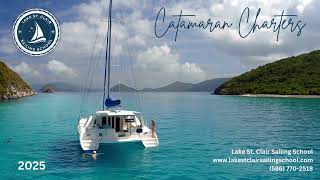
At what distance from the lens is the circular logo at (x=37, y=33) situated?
19.0 m

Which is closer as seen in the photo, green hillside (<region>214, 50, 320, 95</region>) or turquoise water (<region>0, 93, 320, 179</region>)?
turquoise water (<region>0, 93, 320, 179</region>)

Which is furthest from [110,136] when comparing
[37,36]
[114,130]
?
[37,36]

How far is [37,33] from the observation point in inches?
744

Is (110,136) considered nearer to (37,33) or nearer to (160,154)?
(160,154)

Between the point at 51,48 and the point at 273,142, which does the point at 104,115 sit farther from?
the point at 273,142

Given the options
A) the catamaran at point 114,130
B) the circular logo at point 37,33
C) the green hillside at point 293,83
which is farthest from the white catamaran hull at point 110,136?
the green hillside at point 293,83

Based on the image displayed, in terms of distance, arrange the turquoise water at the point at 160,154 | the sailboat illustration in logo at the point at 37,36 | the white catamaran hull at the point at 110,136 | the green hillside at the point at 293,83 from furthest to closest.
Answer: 1. the green hillside at the point at 293,83
2. the white catamaran hull at the point at 110,136
3. the turquoise water at the point at 160,154
4. the sailboat illustration in logo at the point at 37,36

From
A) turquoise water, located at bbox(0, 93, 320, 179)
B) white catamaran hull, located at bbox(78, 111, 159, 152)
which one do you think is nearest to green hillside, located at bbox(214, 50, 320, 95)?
turquoise water, located at bbox(0, 93, 320, 179)

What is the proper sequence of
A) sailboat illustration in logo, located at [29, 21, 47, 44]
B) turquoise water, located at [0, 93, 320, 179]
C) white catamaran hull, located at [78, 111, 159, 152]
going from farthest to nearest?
white catamaran hull, located at [78, 111, 159, 152], turquoise water, located at [0, 93, 320, 179], sailboat illustration in logo, located at [29, 21, 47, 44]

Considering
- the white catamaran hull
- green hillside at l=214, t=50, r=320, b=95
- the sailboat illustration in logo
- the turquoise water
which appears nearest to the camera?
the sailboat illustration in logo

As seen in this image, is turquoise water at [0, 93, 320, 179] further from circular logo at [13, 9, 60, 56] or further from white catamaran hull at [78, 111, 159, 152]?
circular logo at [13, 9, 60, 56]

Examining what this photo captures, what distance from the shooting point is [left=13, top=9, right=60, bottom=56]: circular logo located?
62.3ft

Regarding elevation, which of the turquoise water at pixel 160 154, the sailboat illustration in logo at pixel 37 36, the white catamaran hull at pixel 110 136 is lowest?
the turquoise water at pixel 160 154

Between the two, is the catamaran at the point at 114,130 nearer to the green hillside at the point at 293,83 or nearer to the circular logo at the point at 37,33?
the circular logo at the point at 37,33
